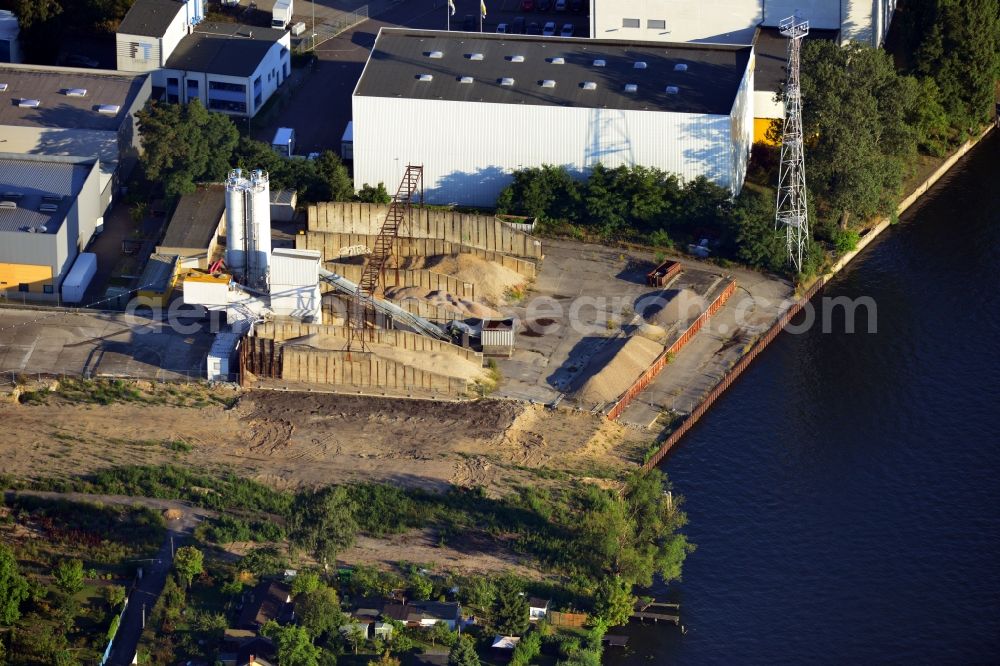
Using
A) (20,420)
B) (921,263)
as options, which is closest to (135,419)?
(20,420)

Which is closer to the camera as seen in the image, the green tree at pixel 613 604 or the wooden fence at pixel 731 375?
the green tree at pixel 613 604

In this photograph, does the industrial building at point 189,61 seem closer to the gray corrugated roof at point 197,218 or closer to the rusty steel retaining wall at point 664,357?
the gray corrugated roof at point 197,218

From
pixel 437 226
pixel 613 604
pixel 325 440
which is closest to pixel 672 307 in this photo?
pixel 437 226

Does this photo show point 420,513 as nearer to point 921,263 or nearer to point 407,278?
point 407,278

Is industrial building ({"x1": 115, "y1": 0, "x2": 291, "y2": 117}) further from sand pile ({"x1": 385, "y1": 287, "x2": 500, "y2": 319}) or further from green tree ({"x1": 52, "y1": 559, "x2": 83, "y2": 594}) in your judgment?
green tree ({"x1": 52, "y1": 559, "x2": 83, "y2": 594})

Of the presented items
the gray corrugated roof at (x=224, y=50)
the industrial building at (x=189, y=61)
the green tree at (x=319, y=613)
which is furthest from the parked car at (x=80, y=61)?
the green tree at (x=319, y=613)

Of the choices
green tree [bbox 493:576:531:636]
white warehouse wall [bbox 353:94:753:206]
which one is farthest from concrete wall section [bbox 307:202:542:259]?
green tree [bbox 493:576:531:636]

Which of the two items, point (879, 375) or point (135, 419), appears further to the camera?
point (879, 375)
